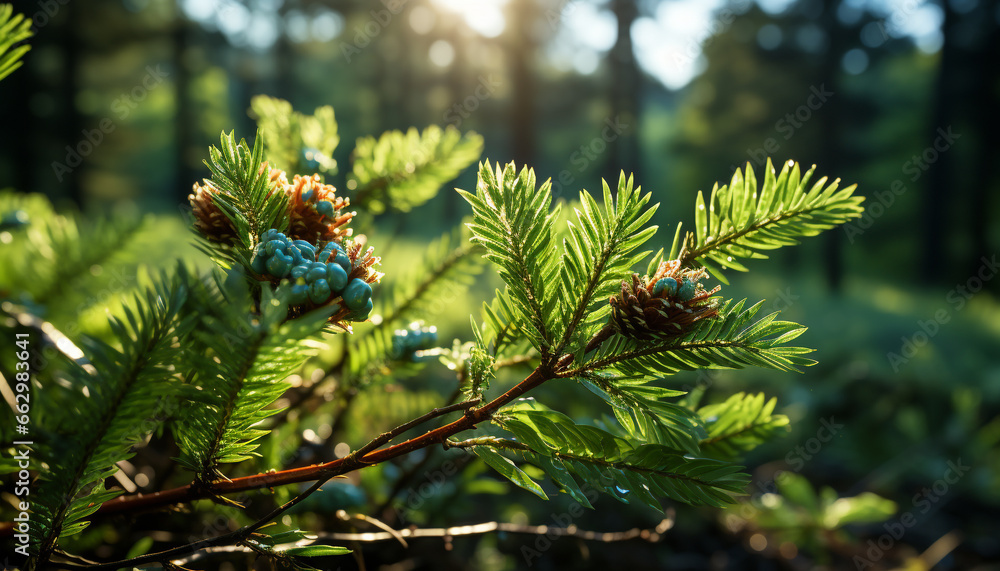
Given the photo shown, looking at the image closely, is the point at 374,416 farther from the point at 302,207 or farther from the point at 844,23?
the point at 844,23

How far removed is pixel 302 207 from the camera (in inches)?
17.0

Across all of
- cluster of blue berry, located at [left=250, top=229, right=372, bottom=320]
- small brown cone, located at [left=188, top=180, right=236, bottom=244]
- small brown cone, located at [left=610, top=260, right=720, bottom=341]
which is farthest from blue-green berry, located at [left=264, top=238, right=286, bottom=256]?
small brown cone, located at [left=610, top=260, right=720, bottom=341]

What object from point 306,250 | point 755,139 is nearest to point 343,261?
point 306,250

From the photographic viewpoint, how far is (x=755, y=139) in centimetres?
1306

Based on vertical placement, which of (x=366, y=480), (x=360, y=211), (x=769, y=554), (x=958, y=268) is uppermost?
(x=958, y=268)

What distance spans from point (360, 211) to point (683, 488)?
0.52 m

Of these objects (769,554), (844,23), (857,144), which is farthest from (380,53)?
(769,554)

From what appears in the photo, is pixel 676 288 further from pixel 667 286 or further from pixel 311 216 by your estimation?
pixel 311 216

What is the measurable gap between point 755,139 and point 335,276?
1458 cm

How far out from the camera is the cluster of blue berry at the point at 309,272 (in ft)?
1.10

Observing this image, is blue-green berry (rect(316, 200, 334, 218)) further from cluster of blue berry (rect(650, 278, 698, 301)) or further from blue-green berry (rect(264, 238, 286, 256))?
cluster of blue berry (rect(650, 278, 698, 301))

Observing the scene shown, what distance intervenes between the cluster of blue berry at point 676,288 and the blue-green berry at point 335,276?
0.69 ft

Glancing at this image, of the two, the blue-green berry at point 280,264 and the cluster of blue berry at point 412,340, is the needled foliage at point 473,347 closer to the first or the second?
the blue-green berry at point 280,264

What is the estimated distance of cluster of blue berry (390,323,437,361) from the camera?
0.57m
